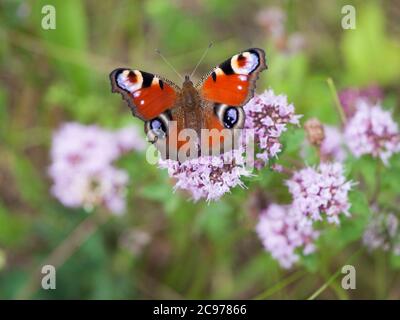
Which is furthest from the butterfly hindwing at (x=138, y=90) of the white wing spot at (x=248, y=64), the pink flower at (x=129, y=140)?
the pink flower at (x=129, y=140)

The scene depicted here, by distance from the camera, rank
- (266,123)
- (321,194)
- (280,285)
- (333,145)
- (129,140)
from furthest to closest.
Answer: (129,140), (333,145), (280,285), (321,194), (266,123)

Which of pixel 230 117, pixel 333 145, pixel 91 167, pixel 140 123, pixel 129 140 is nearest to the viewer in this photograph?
pixel 230 117

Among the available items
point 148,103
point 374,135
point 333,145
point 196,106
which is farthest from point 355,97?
point 148,103

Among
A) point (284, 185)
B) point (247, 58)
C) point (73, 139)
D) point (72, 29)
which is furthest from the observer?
point (72, 29)

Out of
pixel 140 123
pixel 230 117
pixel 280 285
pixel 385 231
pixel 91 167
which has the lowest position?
pixel 280 285

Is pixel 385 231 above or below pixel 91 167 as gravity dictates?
below

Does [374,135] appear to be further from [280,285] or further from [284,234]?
[280,285]

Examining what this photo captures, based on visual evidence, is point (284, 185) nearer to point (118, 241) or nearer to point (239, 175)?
point (239, 175)
